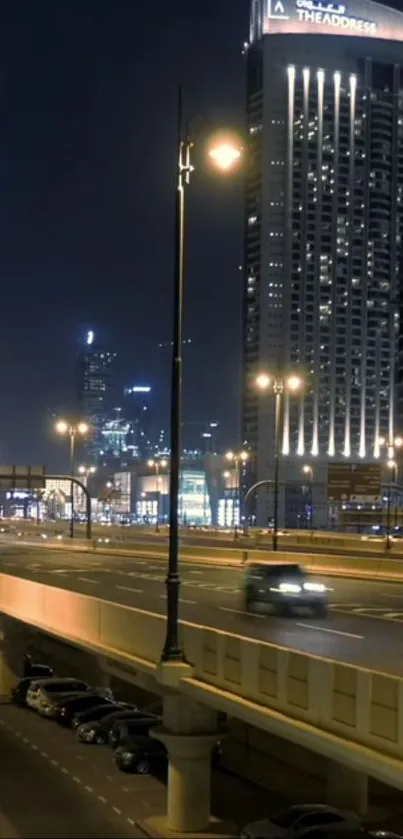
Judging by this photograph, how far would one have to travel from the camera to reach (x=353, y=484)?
76688 millimetres

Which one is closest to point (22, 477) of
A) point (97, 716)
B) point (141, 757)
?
point (97, 716)

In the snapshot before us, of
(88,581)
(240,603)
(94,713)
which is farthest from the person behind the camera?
(88,581)

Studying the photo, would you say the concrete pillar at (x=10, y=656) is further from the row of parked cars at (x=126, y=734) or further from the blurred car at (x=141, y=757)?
the blurred car at (x=141, y=757)

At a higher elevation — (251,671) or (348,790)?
(251,671)

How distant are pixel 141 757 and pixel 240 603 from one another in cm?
590

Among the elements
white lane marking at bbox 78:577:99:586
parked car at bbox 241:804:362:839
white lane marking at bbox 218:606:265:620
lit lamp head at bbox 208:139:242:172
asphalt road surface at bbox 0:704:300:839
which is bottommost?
asphalt road surface at bbox 0:704:300:839

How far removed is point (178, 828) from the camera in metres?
24.1

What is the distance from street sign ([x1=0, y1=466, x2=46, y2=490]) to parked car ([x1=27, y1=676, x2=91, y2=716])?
35723 mm

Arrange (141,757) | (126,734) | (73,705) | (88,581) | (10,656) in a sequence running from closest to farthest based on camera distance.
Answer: (141,757) < (126,734) < (73,705) < (88,581) < (10,656)

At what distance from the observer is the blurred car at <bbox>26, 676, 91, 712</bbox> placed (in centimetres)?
4412

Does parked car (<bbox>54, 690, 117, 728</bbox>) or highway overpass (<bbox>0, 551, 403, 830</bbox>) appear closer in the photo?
highway overpass (<bbox>0, 551, 403, 830</bbox>)

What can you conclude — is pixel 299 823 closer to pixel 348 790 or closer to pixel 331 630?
pixel 331 630

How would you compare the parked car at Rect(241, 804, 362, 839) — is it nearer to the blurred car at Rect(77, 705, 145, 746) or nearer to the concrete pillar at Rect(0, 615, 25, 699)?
the blurred car at Rect(77, 705, 145, 746)

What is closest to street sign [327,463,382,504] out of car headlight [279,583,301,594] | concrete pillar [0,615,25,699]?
concrete pillar [0,615,25,699]
